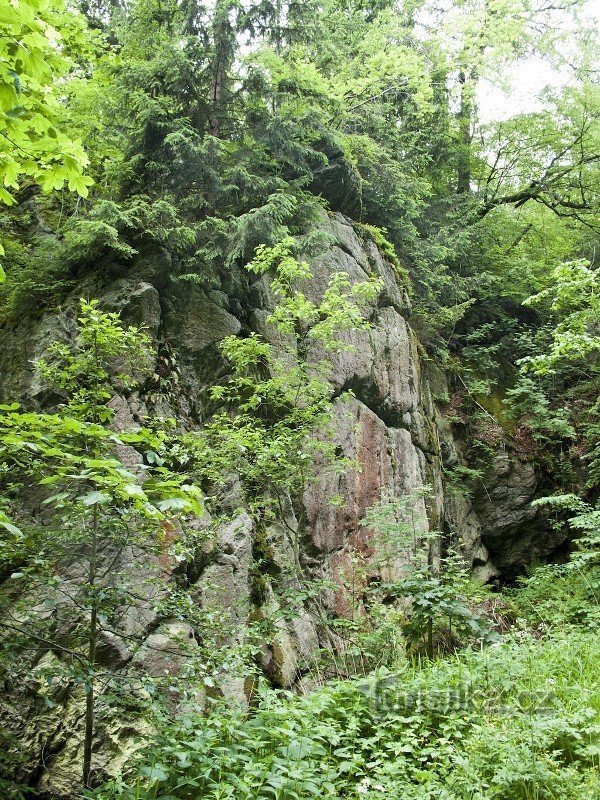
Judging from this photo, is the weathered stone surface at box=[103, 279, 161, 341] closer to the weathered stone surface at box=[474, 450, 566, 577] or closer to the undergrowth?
the undergrowth

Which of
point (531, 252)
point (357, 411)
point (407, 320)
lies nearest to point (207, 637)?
point (357, 411)

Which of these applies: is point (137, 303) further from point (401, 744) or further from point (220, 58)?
point (401, 744)

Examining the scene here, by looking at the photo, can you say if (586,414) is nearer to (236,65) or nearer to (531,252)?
(531,252)

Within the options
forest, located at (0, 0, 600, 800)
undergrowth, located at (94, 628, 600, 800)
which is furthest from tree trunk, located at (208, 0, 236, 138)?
undergrowth, located at (94, 628, 600, 800)

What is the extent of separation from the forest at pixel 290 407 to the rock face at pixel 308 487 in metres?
0.04

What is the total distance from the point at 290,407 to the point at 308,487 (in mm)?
1730

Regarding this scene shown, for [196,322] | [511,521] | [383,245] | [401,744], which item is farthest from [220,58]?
[511,521]

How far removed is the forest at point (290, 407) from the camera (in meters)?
3.03

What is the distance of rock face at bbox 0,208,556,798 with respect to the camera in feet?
12.9

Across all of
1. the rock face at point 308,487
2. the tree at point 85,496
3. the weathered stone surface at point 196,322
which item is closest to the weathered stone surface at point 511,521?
the rock face at point 308,487

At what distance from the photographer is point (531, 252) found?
14180 millimetres

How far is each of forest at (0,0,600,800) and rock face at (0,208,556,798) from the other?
40 mm

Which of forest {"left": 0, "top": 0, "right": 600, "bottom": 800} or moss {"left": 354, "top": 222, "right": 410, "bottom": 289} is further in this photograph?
moss {"left": 354, "top": 222, "right": 410, "bottom": 289}

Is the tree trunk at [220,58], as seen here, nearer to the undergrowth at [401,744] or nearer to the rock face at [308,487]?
the rock face at [308,487]
